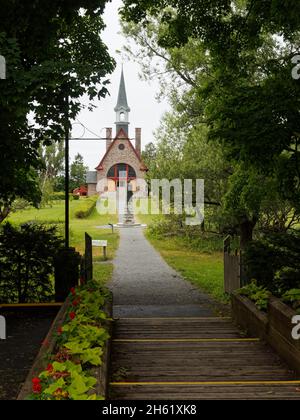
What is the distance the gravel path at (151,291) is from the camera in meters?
11.0

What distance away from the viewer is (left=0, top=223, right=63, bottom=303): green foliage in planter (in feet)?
31.3

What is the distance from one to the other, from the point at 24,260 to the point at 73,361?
232 inches

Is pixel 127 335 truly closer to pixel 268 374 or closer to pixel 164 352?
pixel 164 352

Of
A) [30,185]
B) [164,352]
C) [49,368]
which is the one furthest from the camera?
[30,185]

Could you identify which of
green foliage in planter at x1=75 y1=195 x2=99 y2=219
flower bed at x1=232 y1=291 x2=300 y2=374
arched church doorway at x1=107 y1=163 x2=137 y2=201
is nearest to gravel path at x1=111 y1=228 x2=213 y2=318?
flower bed at x1=232 y1=291 x2=300 y2=374

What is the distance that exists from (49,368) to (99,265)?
641 inches

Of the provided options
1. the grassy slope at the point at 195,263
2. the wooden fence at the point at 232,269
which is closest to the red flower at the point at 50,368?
the wooden fence at the point at 232,269

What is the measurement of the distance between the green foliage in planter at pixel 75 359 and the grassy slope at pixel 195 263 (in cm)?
774

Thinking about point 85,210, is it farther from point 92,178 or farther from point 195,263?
point 195,263

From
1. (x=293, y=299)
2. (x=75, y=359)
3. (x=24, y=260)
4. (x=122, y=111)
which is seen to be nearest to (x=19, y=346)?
(x=24, y=260)
